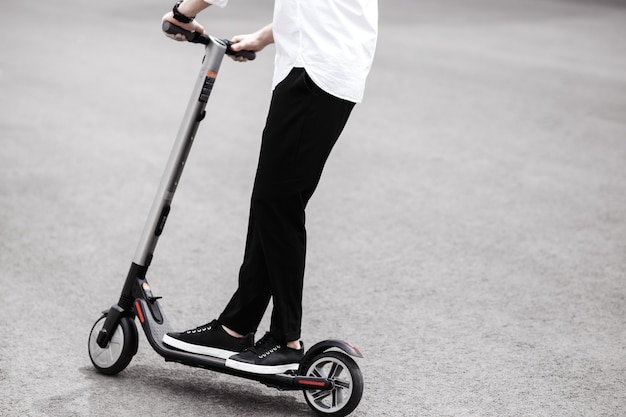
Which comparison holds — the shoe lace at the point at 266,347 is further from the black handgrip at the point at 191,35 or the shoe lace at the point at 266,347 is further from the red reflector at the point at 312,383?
the black handgrip at the point at 191,35

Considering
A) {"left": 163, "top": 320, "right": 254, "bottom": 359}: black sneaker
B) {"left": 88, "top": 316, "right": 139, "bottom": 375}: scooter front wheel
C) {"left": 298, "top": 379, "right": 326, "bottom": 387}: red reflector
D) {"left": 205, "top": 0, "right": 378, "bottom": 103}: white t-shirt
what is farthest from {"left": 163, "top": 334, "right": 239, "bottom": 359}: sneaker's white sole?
{"left": 205, "top": 0, "right": 378, "bottom": 103}: white t-shirt

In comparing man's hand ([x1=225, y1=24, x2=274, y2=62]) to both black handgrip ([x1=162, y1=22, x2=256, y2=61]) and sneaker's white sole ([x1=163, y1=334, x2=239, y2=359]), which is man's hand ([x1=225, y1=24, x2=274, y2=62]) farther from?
sneaker's white sole ([x1=163, y1=334, x2=239, y2=359])

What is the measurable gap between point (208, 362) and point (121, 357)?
0.27m

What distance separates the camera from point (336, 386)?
8.13ft

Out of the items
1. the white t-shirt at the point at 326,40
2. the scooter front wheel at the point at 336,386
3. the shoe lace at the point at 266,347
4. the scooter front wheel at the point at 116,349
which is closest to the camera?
the white t-shirt at the point at 326,40

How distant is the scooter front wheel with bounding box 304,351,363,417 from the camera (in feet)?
8.00

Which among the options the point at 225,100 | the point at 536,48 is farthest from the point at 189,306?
the point at 536,48

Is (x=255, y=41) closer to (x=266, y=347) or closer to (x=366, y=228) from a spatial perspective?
(x=266, y=347)

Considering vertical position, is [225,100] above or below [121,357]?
below

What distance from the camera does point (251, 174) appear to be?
491cm

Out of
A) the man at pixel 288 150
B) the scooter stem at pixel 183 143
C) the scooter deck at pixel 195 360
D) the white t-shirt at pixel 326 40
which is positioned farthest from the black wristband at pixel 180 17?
the scooter deck at pixel 195 360

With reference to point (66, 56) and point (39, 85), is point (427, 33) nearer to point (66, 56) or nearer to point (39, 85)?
point (66, 56)

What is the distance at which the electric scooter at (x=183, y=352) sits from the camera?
8.08 ft

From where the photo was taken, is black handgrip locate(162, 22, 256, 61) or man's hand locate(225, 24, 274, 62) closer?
black handgrip locate(162, 22, 256, 61)
